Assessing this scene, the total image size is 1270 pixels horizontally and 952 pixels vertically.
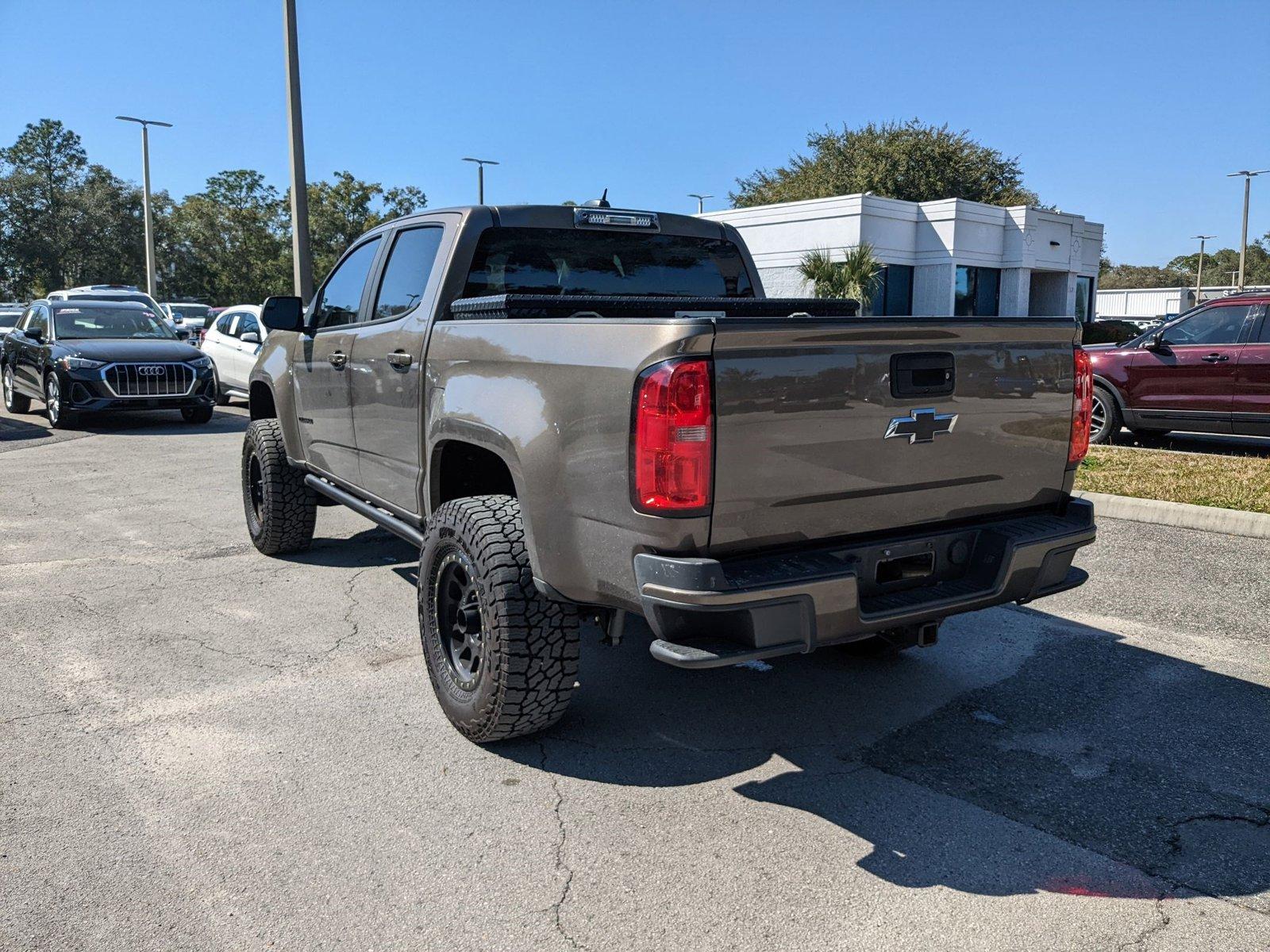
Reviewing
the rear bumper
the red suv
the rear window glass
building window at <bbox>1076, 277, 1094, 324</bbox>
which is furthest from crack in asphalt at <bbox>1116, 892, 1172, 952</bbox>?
building window at <bbox>1076, 277, 1094, 324</bbox>

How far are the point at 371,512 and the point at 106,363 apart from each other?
32.3 ft

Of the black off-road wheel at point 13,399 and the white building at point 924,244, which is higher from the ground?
the white building at point 924,244

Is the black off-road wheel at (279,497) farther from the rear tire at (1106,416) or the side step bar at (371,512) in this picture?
the rear tire at (1106,416)

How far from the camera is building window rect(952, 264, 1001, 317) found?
103 ft

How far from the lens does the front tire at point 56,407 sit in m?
13.0

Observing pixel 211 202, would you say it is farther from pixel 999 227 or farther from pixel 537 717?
pixel 537 717

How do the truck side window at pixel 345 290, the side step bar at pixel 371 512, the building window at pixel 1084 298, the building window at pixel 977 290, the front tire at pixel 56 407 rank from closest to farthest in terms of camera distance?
the side step bar at pixel 371 512, the truck side window at pixel 345 290, the front tire at pixel 56 407, the building window at pixel 977 290, the building window at pixel 1084 298

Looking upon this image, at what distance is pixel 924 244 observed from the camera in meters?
31.2

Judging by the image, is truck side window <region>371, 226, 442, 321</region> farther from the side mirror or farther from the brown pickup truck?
the side mirror

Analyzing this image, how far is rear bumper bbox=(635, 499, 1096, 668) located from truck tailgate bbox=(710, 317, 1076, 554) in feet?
0.28

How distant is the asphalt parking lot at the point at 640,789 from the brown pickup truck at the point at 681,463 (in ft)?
1.46

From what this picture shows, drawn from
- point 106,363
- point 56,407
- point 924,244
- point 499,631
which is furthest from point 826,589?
point 924,244

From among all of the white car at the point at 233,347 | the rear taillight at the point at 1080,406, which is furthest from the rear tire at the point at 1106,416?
the white car at the point at 233,347

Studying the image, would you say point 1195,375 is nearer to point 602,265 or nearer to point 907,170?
point 602,265
